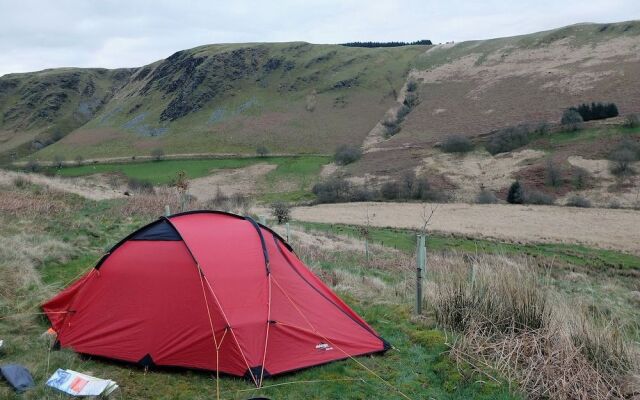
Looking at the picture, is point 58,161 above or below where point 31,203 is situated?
below

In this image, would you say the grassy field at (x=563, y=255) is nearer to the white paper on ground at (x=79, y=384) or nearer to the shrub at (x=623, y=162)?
the white paper on ground at (x=79, y=384)

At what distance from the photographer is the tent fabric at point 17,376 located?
547 cm

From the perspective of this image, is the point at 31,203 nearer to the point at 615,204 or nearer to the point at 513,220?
the point at 513,220

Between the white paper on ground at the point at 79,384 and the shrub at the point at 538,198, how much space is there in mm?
42850

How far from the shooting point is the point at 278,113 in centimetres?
9594

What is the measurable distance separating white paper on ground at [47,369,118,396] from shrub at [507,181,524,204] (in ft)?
142

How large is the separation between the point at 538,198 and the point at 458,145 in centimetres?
1935

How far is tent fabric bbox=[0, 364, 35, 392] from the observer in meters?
5.47

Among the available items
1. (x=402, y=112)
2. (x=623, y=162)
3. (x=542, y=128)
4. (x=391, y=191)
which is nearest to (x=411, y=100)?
(x=402, y=112)

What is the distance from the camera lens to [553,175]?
158ft

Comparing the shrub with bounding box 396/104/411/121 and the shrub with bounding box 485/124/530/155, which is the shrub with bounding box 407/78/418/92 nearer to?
the shrub with bounding box 396/104/411/121

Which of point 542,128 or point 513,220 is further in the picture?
point 542,128

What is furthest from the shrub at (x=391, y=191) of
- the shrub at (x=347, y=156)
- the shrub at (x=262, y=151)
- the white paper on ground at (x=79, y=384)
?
the white paper on ground at (x=79, y=384)

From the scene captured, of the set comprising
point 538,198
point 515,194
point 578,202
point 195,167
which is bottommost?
point 578,202
